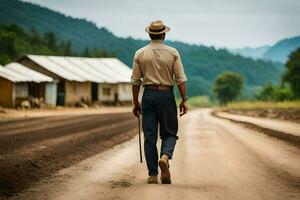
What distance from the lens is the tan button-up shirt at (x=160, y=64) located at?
8562 mm

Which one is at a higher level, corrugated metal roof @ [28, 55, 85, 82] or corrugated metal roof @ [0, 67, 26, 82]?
corrugated metal roof @ [28, 55, 85, 82]

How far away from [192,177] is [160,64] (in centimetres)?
157

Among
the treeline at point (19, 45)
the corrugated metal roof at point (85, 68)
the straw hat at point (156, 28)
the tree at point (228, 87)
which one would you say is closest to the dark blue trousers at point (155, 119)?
the straw hat at point (156, 28)

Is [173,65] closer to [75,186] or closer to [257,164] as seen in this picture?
[75,186]

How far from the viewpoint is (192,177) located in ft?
29.0

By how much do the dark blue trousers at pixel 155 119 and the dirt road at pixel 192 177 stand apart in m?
0.44

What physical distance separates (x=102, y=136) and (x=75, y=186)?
409 inches

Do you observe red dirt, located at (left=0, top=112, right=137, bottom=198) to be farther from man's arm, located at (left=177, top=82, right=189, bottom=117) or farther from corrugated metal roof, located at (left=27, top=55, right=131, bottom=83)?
corrugated metal roof, located at (left=27, top=55, right=131, bottom=83)

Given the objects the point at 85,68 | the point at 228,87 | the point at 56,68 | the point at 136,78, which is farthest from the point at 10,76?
the point at 228,87

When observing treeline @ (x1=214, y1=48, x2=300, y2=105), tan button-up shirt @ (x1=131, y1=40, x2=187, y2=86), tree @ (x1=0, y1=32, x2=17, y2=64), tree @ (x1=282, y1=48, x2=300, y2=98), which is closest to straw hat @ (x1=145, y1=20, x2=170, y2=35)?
tan button-up shirt @ (x1=131, y1=40, x2=187, y2=86)

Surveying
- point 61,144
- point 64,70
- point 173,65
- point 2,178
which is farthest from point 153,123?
point 64,70

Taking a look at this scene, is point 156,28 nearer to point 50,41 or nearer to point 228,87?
point 50,41

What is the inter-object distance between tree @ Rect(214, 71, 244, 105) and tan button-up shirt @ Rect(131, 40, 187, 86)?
15343cm

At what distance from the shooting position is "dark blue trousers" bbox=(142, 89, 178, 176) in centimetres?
856
